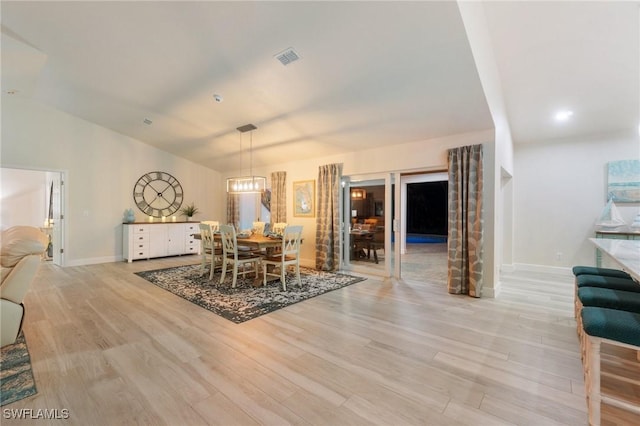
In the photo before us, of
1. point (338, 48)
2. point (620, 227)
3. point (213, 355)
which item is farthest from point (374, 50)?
point (620, 227)

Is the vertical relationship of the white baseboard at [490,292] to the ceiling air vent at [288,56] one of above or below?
below

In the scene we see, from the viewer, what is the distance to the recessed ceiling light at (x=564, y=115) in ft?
14.8

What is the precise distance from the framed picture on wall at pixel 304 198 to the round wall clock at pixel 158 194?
11.8 ft

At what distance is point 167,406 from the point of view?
5.57ft

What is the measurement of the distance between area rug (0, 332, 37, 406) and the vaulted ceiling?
333 cm

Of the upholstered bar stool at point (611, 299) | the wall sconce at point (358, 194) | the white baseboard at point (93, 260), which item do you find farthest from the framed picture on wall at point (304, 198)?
the upholstered bar stool at point (611, 299)

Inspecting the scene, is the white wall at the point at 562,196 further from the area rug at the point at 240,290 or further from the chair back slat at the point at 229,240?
the chair back slat at the point at 229,240

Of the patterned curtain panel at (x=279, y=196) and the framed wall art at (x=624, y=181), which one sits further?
the patterned curtain panel at (x=279, y=196)

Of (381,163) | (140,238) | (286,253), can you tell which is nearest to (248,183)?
(286,253)

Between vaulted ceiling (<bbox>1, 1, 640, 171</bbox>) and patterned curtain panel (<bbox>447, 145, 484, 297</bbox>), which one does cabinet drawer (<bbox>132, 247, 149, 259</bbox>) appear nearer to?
vaulted ceiling (<bbox>1, 1, 640, 171</bbox>)

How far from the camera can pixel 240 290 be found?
4.19 m

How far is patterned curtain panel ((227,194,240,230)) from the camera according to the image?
26.2ft

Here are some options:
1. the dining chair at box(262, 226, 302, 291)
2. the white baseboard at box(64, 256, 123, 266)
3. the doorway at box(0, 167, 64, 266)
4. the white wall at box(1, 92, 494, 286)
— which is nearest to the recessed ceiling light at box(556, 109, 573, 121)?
the white wall at box(1, 92, 494, 286)

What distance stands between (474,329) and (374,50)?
3111 mm
